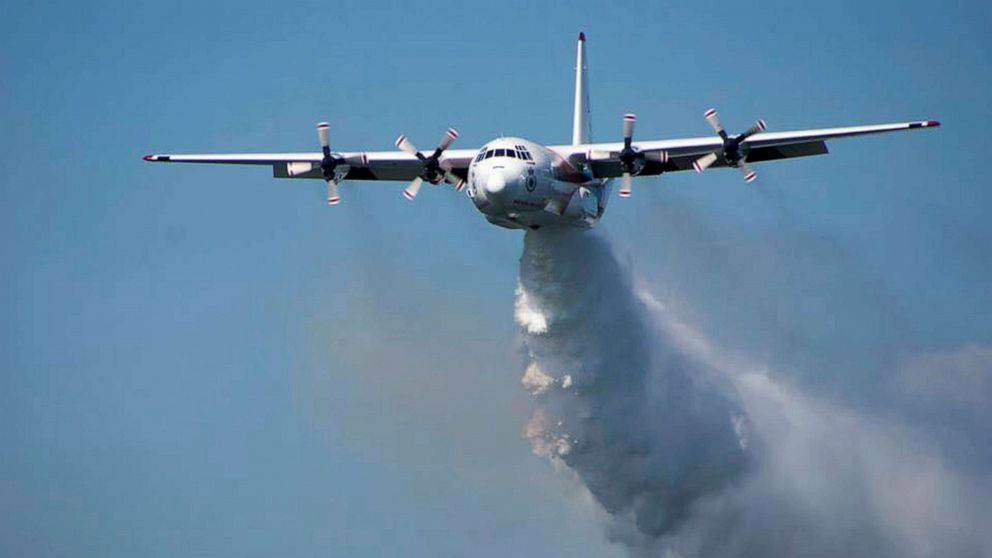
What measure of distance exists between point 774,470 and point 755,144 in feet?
34.9

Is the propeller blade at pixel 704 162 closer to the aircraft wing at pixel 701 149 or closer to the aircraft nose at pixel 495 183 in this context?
the aircraft wing at pixel 701 149

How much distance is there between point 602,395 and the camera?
5122cm

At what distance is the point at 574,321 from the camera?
2003 inches

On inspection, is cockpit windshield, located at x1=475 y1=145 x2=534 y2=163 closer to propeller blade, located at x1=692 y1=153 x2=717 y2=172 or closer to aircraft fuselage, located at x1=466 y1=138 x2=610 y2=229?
aircraft fuselage, located at x1=466 y1=138 x2=610 y2=229

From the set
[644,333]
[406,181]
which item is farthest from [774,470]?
[406,181]

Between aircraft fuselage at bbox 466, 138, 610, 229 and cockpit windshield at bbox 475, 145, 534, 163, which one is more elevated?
cockpit windshield at bbox 475, 145, 534, 163

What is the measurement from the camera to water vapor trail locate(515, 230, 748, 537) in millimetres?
50781

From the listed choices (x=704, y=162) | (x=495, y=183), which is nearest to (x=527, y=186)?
(x=495, y=183)

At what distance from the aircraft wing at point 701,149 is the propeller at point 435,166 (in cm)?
305

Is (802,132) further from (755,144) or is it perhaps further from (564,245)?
(564,245)

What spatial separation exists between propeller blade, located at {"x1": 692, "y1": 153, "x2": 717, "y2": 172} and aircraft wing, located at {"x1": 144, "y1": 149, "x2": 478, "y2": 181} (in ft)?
19.9

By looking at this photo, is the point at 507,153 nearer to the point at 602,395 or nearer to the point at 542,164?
the point at 542,164

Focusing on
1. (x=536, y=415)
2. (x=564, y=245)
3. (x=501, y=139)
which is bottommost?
(x=536, y=415)

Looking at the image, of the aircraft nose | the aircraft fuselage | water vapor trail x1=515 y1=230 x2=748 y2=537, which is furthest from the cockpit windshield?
water vapor trail x1=515 y1=230 x2=748 y2=537
